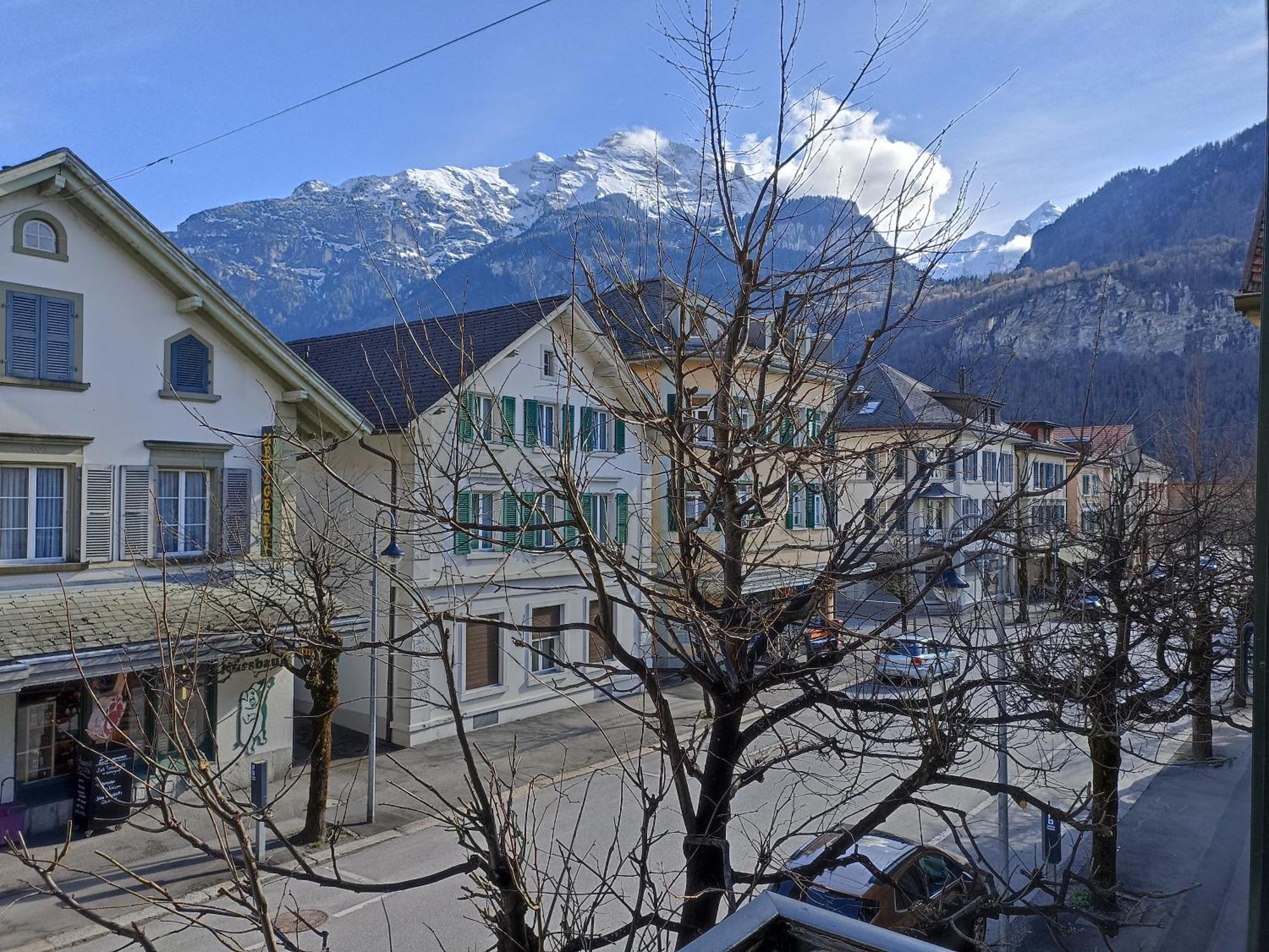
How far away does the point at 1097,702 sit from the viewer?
6668 mm

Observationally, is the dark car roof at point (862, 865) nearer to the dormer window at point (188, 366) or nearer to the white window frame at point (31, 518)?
the white window frame at point (31, 518)

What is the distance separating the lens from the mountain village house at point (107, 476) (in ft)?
46.1

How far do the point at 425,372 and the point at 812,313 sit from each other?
16.7 m

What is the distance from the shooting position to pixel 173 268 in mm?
15922

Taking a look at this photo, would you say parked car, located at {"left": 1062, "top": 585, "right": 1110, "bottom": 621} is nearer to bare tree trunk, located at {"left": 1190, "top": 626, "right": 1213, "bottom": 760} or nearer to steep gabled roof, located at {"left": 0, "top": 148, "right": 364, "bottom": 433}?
bare tree trunk, located at {"left": 1190, "top": 626, "right": 1213, "bottom": 760}

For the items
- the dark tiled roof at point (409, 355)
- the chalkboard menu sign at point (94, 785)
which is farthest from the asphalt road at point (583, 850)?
the dark tiled roof at point (409, 355)

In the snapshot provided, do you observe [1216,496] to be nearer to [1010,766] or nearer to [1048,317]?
[1010,766]

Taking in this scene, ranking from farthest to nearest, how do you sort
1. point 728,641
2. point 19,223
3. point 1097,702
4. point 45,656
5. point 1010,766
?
point 1010,766 → point 19,223 → point 45,656 → point 1097,702 → point 728,641

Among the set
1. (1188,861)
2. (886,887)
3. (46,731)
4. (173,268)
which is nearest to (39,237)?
(173,268)

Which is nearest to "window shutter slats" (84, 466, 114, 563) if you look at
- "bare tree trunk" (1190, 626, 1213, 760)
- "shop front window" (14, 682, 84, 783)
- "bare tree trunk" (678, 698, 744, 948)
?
"shop front window" (14, 682, 84, 783)

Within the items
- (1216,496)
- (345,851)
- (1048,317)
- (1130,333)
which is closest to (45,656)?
(345,851)

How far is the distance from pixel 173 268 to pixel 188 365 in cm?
175

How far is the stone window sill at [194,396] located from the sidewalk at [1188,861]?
15.2 m

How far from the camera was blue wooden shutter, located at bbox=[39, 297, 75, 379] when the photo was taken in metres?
14.6
